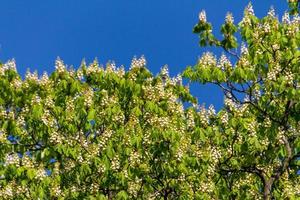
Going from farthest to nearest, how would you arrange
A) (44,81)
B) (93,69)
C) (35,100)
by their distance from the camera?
(93,69) → (44,81) → (35,100)

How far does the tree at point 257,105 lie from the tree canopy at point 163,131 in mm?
37

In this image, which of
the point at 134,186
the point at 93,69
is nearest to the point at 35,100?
the point at 93,69

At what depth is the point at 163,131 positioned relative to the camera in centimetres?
1853

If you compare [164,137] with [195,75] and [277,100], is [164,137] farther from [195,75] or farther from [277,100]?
[277,100]

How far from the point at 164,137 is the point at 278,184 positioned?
5.27 metres

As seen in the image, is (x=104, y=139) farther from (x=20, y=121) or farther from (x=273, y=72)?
(x=273, y=72)

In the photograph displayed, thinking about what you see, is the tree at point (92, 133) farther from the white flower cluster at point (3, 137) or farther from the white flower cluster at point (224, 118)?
the white flower cluster at point (224, 118)

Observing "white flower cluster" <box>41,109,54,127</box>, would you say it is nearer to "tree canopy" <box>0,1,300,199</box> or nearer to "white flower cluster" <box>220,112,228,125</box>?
"tree canopy" <box>0,1,300,199</box>

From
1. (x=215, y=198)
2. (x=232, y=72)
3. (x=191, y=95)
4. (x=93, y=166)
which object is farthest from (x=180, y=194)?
(x=191, y=95)

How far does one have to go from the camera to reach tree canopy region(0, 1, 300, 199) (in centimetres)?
1920

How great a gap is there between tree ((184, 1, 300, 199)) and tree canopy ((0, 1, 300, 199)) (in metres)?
0.04

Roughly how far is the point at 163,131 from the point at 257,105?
4.32m

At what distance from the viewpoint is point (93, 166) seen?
19.9 meters

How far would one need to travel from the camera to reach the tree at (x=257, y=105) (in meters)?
19.6
